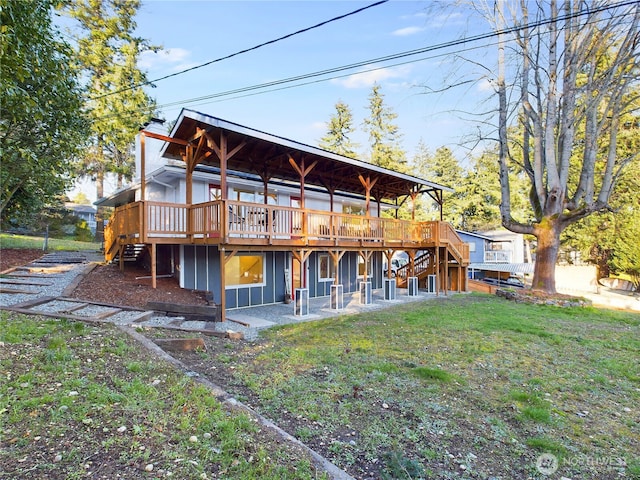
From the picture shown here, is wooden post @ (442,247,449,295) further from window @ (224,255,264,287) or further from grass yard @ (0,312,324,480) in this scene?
grass yard @ (0,312,324,480)

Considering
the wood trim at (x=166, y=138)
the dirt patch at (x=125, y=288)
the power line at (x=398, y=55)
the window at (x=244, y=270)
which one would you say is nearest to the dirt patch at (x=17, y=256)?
the dirt patch at (x=125, y=288)

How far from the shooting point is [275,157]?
1142 cm

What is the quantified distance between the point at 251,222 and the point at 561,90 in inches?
537

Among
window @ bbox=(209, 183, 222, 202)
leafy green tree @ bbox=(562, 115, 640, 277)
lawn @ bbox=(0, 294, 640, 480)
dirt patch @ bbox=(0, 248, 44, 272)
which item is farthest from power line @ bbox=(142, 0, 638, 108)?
leafy green tree @ bbox=(562, 115, 640, 277)

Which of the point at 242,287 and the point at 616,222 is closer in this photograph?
the point at 242,287

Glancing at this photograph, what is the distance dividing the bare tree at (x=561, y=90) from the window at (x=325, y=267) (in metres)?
7.85

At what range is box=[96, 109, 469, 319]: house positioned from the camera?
897 cm

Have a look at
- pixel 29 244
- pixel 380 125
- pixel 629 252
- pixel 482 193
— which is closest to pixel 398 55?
pixel 29 244

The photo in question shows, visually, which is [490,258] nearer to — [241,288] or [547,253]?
[547,253]

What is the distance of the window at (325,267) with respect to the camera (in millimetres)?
14766

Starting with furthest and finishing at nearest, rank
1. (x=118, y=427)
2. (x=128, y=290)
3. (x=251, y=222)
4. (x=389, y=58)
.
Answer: (x=251, y=222)
(x=128, y=290)
(x=389, y=58)
(x=118, y=427)

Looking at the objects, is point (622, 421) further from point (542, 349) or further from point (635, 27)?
point (635, 27)

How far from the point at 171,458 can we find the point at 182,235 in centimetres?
801

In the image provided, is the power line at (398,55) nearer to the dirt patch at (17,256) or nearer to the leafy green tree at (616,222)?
the dirt patch at (17,256)
